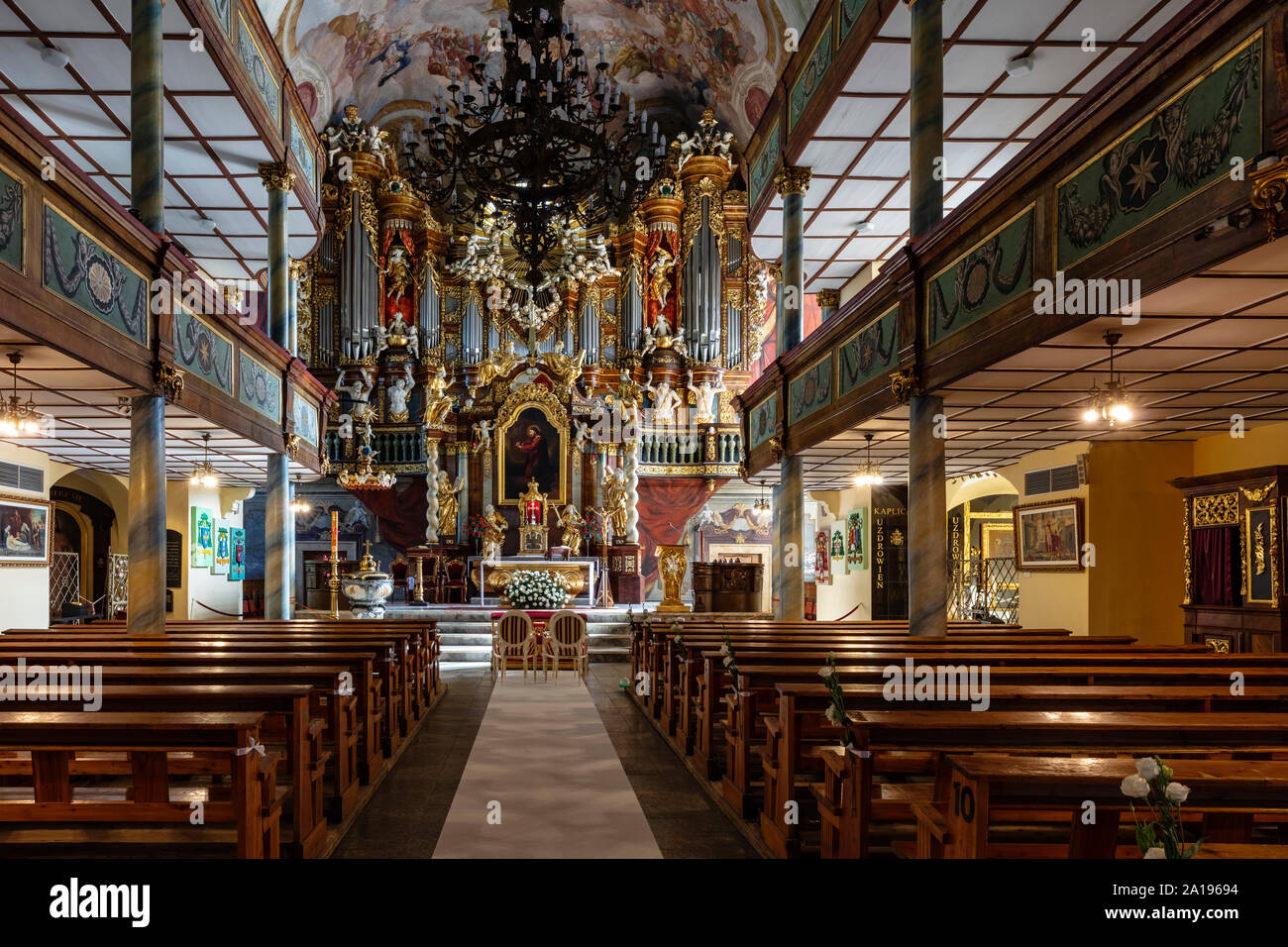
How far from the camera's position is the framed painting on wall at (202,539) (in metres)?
16.8

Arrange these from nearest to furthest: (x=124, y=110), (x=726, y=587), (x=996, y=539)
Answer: (x=124, y=110), (x=726, y=587), (x=996, y=539)

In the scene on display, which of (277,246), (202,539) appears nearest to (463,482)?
(202,539)

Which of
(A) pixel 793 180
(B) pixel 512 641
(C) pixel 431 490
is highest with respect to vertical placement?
(A) pixel 793 180

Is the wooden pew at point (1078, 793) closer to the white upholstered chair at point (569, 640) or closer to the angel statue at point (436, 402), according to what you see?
the white upholstered chair at point (569, 640)

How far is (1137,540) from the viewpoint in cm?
1090

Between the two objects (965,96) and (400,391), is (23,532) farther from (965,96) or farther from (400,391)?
(965,96)

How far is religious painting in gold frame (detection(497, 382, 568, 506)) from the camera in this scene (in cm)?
2020

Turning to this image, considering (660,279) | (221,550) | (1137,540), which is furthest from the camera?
(660,279)

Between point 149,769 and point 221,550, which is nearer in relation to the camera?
point 149,769

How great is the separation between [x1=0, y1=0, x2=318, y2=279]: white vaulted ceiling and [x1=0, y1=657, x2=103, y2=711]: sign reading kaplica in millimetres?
4956

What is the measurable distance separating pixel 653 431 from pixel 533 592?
7018 mm

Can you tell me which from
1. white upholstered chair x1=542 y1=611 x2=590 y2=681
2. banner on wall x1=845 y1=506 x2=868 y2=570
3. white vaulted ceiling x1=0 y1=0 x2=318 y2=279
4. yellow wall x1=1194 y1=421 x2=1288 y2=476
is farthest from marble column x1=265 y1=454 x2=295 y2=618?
yellow wall x1=1194 y1=421 x2=1288 y2=476
